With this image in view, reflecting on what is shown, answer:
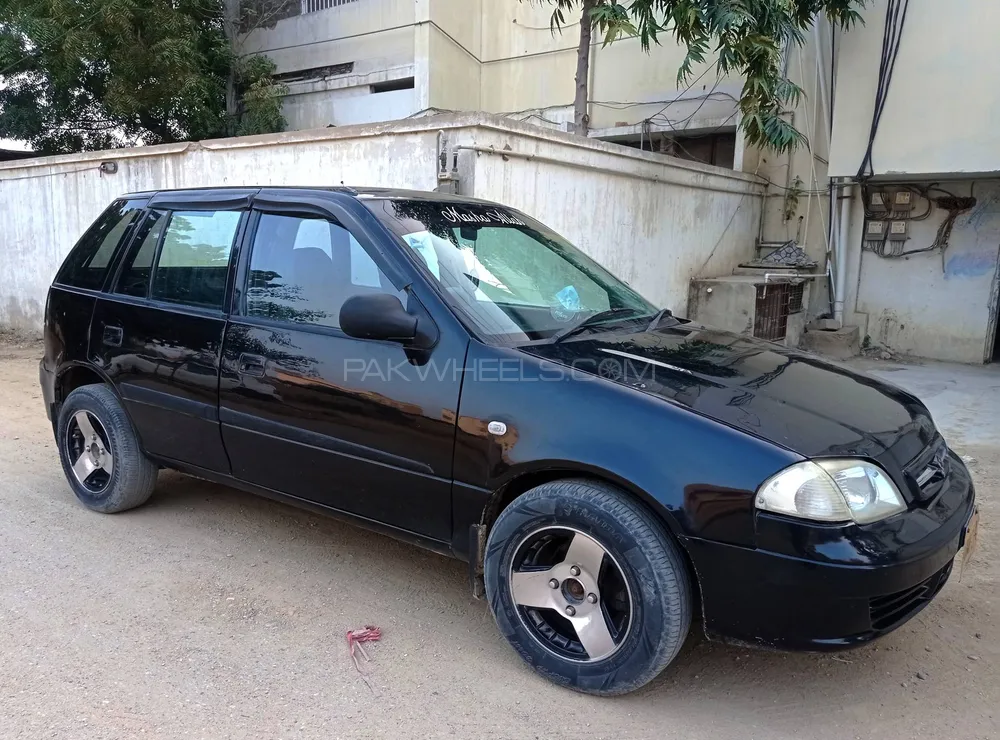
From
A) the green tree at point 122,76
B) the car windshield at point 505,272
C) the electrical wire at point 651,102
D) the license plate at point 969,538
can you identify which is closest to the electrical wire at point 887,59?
the electrical wire at point 651,102

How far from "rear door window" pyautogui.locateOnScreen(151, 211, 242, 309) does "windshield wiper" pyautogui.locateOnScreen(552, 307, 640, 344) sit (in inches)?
63.8

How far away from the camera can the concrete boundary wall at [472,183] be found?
20.3 ft

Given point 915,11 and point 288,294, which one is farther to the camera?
point 915,11

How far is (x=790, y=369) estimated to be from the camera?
3.00 meters

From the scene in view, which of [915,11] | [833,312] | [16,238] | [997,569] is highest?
[915,11]

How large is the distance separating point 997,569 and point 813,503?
2124 mm

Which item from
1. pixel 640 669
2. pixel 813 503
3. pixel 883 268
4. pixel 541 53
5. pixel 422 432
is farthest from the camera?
pixel 541 53

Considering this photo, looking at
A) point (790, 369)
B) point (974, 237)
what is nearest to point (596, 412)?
point (790, 369)

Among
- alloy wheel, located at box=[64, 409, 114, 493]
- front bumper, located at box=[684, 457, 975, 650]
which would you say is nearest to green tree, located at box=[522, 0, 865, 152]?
front bumper, located at box=[684, 457, 975, 650]

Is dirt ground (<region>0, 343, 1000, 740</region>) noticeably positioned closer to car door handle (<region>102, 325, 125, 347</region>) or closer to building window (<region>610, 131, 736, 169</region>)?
car door handle (<region>102, 325, 125, 347</region>)

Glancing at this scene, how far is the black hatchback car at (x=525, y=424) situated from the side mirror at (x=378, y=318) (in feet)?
0.04

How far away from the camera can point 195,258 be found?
369 cm

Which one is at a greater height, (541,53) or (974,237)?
(541,53)

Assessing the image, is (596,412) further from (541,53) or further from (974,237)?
(541,53)
